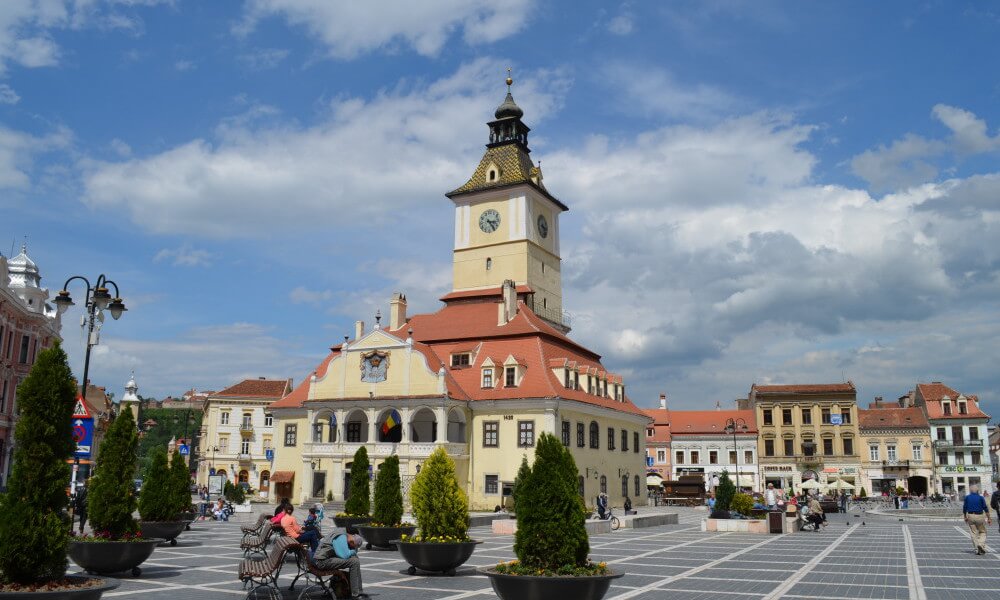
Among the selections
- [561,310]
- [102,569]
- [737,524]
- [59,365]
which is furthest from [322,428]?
[59,365]

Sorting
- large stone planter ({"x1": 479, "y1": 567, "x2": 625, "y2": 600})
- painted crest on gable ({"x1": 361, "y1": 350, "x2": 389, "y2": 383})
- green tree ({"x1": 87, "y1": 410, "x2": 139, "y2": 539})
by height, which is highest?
painted crest on gable ({"x1": 361, "y1": 350, "x2": 389, "y2": 383})

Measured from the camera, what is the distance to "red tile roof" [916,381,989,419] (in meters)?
79.8

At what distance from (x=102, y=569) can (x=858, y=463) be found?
75.7 meters

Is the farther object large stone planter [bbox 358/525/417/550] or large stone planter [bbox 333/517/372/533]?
large stone planter [bbox 333/517/372/533]

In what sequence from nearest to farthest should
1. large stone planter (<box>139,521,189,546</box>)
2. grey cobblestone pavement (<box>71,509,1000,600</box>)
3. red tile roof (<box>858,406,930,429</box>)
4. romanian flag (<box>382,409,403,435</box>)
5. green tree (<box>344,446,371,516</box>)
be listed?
grey cobblestone pavement (<box>71,509,1000,600</box>) → large stone planter (<box>139,521,189,546</box>) → green tree (<box>344,446,371,516</box>) → romanian flag (<box>382,409,403,435</box>) → red tile roof (<box>858,406,930,429</box>)

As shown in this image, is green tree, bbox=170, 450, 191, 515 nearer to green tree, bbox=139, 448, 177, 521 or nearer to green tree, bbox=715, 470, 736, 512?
green tree, bbox=139, 448, 177, 521

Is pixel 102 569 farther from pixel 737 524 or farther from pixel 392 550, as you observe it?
pixel 737 524

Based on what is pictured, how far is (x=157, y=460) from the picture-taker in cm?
2331

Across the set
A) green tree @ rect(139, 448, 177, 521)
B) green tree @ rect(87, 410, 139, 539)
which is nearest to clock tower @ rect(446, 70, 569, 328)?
green tree @ rect(139, 448, 177, 521)

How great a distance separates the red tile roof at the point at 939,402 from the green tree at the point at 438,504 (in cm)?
7605

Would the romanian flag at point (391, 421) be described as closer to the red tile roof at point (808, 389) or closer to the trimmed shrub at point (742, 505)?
the trimmed shrub at point (742, 505)

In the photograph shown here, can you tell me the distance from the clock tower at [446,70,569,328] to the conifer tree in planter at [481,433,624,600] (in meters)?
A: 47.3

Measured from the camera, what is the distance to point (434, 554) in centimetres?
1783

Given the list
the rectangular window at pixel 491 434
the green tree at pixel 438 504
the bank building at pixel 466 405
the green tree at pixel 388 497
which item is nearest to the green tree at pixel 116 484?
the green tree at pixel 438 504
